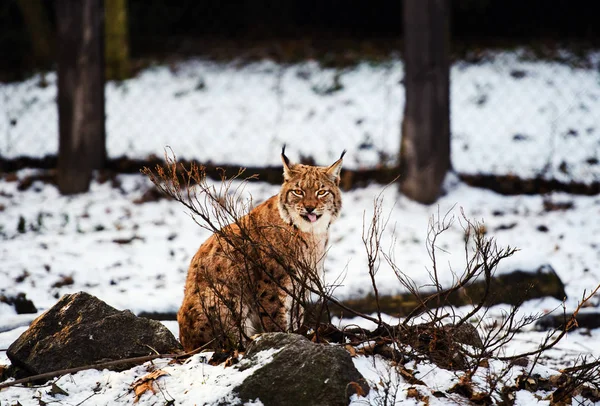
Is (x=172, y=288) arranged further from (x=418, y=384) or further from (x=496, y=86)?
(x=496, y=86)

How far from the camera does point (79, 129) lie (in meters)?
8.12

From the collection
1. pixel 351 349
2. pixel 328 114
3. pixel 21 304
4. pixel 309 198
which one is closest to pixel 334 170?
pixel 309 198

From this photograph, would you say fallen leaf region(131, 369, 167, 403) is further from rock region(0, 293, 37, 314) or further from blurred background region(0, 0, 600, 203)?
blurred background region(0, 0, 600, 203)

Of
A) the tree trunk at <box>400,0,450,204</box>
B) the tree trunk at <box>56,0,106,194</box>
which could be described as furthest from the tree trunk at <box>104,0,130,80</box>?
the tree trunk at <box>400,0,450,204</box>

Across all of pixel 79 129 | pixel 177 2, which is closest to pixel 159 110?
pixel 79 129

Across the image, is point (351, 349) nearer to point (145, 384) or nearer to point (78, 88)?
point (145, 384)

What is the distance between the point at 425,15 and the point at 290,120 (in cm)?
352

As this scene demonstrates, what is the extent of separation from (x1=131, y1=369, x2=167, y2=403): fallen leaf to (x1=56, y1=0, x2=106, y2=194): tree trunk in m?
4.81

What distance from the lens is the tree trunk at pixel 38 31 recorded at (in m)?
12.8

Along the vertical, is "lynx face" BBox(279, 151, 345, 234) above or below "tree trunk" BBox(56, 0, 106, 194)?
below

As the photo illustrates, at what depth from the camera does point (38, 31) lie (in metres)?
13.0

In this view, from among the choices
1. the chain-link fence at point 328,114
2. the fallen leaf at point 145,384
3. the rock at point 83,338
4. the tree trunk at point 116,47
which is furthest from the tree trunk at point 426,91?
the tree trunk at point 116,47

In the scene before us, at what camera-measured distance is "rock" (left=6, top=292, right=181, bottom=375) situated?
13.1 feet

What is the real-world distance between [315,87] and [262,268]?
327 inches
